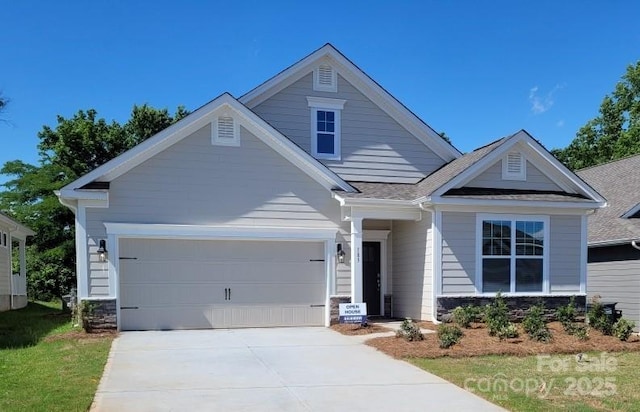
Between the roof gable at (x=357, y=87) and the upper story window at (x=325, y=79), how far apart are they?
0.12 m

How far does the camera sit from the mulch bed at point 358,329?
12649 mm

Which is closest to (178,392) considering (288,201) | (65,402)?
(65,402)

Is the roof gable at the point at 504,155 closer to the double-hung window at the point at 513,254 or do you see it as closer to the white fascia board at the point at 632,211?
the double-hung window at the point at 513,254

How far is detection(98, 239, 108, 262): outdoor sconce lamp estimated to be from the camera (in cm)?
1246

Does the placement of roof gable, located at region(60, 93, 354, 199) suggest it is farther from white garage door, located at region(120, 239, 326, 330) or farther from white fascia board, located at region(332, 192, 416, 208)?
white garage door, located at region(120, 239, 326, 330)

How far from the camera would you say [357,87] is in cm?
1617

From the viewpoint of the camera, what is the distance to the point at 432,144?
16.6 m

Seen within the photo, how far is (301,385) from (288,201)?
6.80 meters

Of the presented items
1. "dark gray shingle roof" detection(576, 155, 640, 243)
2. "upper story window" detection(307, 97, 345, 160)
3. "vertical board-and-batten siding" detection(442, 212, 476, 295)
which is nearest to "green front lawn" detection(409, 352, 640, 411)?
"vertical board-and-batten siding" detection(442, 212, 476, 295)

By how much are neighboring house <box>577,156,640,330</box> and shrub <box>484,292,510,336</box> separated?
4.28 meters

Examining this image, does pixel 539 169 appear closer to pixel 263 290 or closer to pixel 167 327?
pixel 263 290

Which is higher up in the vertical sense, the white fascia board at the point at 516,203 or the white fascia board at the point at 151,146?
the white fascia board at the point at 151,146

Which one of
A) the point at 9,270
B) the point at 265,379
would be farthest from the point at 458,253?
the point at 9,270

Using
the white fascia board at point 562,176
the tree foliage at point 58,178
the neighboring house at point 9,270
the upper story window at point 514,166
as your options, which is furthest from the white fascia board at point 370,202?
the tree foliage at point 58,178
